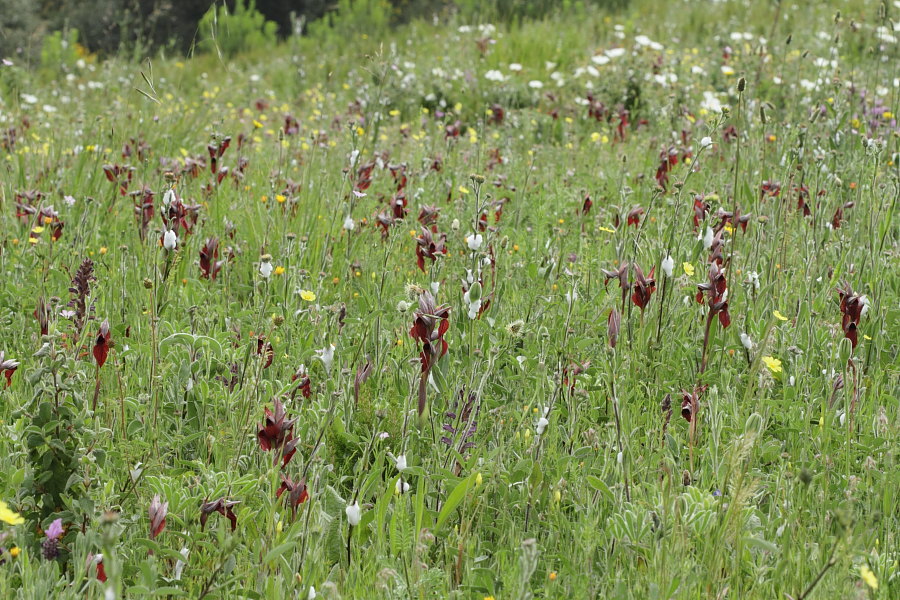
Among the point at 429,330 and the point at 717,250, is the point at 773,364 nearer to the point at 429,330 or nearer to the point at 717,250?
the point at 717,250

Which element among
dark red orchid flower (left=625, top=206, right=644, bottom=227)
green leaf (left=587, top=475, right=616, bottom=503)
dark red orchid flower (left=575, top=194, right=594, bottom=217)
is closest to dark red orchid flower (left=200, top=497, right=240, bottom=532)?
green leaf (left=587, top=475, right=616, bottom=503)

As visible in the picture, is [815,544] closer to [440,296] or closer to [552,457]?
[552,457]

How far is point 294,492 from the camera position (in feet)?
6.14

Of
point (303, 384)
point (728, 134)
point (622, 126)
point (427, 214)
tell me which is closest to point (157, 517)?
point (303, 384)

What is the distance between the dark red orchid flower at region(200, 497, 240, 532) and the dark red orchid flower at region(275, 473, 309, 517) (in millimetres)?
108

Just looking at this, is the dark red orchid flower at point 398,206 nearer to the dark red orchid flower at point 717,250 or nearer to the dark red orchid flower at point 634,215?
the dark red orchid flower at point 634,215

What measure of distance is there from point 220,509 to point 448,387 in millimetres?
866

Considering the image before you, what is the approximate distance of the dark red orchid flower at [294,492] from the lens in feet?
6.14

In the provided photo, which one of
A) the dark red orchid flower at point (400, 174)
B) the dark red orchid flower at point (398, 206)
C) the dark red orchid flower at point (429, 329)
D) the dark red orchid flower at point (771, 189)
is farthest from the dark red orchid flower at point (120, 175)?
the dark red orchid flower at point (771, 189)

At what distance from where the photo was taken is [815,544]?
184cm

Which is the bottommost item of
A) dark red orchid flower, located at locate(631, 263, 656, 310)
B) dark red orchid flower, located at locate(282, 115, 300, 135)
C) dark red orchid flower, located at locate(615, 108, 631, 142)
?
dark red orchid flower, located at locate(615, 108, 631, 142)

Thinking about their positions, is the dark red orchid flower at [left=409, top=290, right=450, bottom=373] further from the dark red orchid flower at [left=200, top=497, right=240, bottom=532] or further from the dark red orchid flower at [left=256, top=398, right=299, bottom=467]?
the dark red orchid flower at [left=200, top=497, right=240, bottom=532]

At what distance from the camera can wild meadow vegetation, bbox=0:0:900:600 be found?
5.79ft

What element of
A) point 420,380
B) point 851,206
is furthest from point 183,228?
point 851,206
